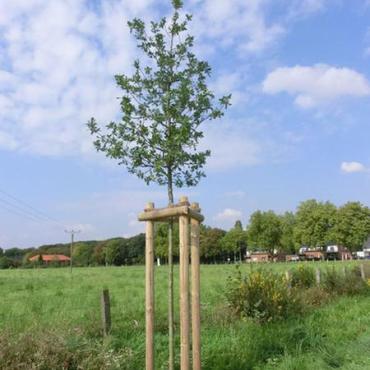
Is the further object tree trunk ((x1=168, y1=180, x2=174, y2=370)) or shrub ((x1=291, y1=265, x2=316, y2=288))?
shrub ((x1=291, y1=265, x2=316, y2=288))

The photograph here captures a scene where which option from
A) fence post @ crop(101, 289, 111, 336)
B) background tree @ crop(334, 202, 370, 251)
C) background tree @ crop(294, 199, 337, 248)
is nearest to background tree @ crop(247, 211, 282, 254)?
background tree @ crop(294, 199, 337, 248)

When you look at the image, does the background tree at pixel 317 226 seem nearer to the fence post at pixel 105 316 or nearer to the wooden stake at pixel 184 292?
the fence post at pixel 105 316

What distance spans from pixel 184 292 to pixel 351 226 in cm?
8338

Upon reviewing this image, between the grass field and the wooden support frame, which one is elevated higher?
the wooden support frame

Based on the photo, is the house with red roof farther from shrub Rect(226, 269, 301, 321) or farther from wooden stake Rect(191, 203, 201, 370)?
wooden stake Rect(191, 203, 201, 370)

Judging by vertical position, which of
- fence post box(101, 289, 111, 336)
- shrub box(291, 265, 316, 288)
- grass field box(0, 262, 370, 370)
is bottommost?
grass field box(0, 262, 370, 370)

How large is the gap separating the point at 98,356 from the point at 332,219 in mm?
82266

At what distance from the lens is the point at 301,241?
89062 millimetres

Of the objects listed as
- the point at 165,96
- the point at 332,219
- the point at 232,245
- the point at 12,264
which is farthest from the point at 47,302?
the point at 12,264

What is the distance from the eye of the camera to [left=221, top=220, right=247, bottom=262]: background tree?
116 meters

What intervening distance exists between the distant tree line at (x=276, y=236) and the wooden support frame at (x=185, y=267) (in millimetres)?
49575

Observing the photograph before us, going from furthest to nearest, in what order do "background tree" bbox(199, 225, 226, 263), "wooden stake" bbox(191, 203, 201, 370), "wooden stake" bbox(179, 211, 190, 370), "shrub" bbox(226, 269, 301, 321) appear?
"background tree" bbox(199, 225, 226, 263), "shrub" bbox(226, 269, 301, 321), "wooden stake" bbox(191, 203, 201, 370), "wooden stake" bbox(179, 211, 190, 370)

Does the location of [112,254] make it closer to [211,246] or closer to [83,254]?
[83,254]

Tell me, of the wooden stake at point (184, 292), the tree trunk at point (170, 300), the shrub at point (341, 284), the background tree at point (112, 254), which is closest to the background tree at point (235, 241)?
the background tree at point (112, 254)
